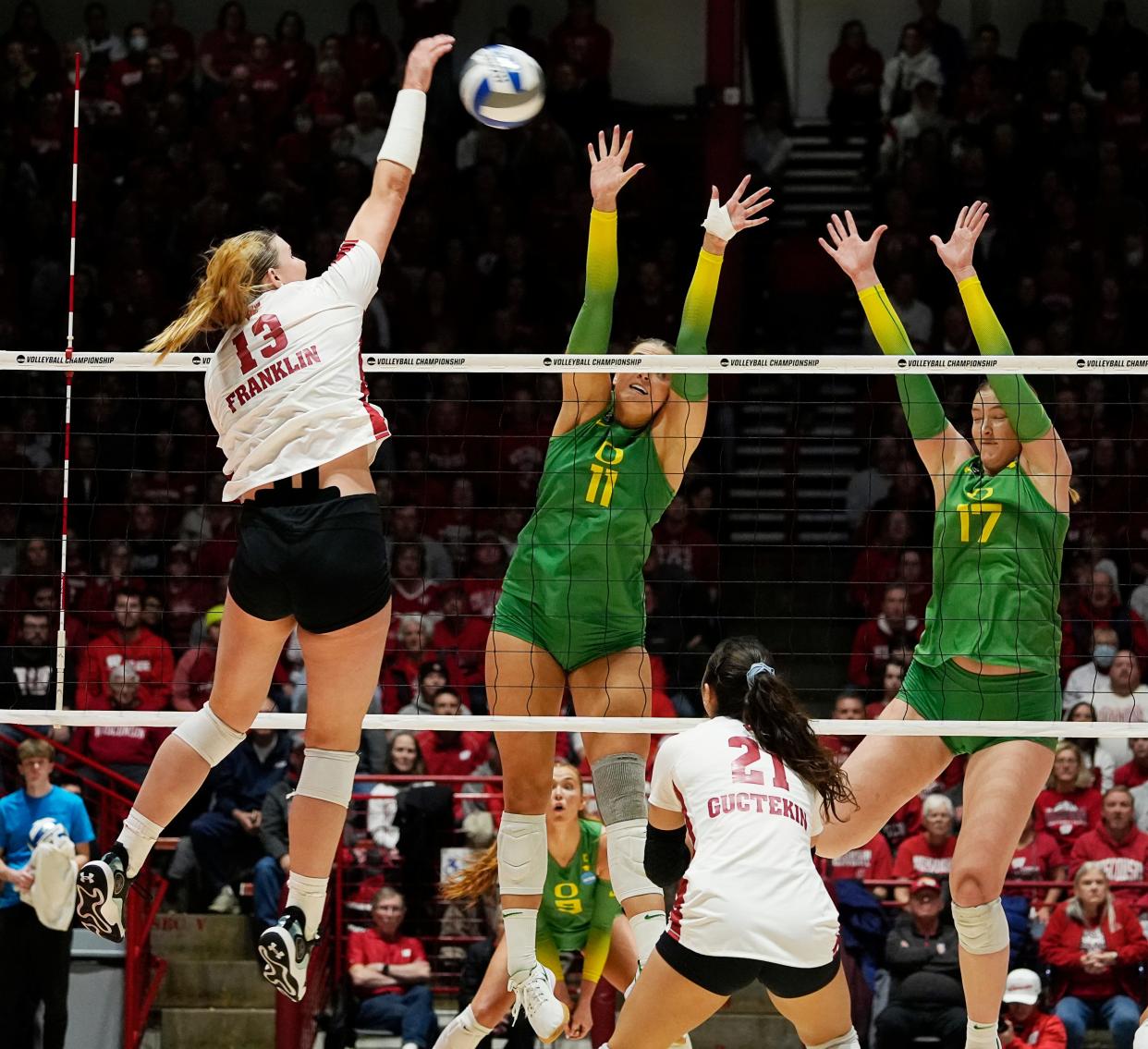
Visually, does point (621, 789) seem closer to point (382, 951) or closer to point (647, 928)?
point (647, 928)

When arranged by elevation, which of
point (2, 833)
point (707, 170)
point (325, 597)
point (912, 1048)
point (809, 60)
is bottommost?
point (912, 1048)

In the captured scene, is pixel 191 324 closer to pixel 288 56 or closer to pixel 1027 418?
pixel 1027 418

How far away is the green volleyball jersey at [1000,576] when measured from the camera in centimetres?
784

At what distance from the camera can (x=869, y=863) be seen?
11977 millimetres

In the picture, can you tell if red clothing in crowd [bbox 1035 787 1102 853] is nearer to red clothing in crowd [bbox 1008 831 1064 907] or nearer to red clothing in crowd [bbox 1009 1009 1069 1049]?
red clothing in crowd [bbox 1008 831 1064 907]

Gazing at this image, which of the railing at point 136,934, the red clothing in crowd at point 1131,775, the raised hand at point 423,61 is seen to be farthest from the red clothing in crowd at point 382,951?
the raised hand at point 423,61

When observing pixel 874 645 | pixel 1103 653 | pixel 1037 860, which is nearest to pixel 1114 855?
pixel 1037 860

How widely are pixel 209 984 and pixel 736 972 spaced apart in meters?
6.50

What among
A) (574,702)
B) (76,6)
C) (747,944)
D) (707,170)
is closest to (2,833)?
(574,702)

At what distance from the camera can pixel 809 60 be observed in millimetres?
18828

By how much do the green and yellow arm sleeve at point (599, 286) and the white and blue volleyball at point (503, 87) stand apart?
64 centimetres

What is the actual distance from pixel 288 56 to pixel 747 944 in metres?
13.2

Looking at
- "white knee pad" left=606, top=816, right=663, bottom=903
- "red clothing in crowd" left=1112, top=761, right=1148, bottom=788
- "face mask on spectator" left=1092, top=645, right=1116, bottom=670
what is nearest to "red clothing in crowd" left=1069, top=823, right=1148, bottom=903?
"red clothing in crowd" left=1112, top=761, right=1148, bottom=788

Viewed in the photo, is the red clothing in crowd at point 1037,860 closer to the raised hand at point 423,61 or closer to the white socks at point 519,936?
the white socks at point 519,936
